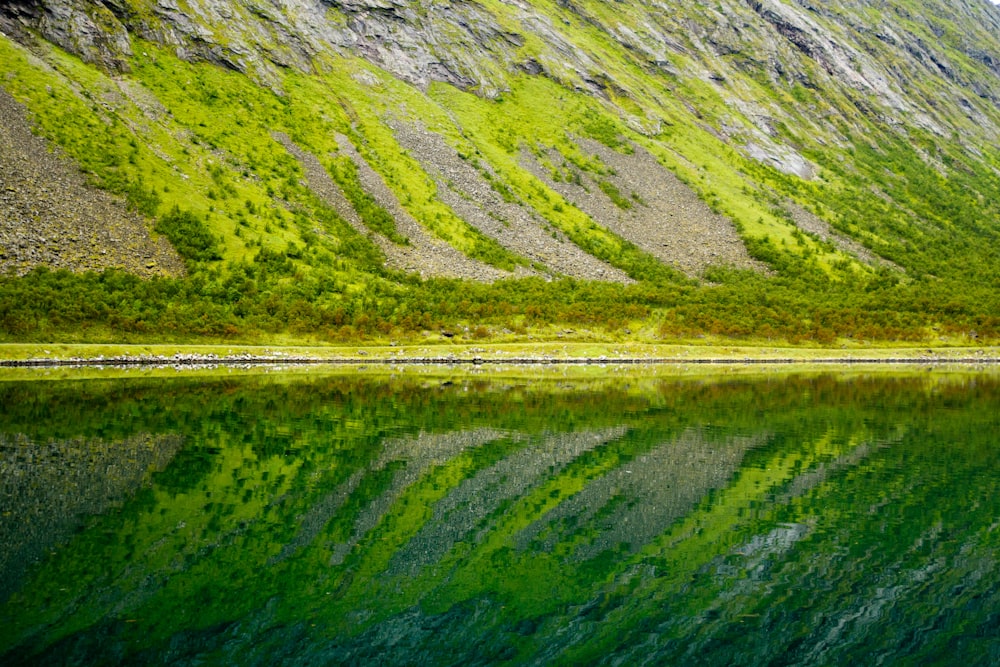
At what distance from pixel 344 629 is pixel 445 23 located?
7228 inches

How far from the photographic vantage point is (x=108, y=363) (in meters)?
74.4

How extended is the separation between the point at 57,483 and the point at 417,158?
124m

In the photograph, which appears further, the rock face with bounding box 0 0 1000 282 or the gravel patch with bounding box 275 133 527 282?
the gravel patch with bounding box 275 133 527 282

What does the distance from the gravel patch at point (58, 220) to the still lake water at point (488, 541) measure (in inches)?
1945

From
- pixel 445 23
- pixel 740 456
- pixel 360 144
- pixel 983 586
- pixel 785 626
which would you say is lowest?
pixel 360 144

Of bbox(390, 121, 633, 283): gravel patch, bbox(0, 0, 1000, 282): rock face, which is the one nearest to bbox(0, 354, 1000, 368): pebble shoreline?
bbox(0, 0, 1000, 282): rock face

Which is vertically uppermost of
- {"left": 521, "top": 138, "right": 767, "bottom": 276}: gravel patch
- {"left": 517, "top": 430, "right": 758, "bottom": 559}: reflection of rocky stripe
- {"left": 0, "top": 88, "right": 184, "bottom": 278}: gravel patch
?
{"left": 517, "top": 430, "right": 758, "bottom": 559}: reflection of rocky stripe

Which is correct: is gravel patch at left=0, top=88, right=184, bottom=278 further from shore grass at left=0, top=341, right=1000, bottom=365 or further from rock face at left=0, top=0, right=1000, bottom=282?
shore grass at left=0, top=341, right=1000, bottom=365

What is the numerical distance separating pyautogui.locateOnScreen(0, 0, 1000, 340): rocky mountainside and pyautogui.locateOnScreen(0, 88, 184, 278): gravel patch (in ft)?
1.24

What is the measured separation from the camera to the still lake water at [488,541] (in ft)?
48.4

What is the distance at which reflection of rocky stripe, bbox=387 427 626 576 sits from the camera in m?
20.3

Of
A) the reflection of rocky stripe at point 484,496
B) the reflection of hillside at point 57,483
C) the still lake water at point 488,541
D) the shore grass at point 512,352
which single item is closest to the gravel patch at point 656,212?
the shore grass at point 512,352

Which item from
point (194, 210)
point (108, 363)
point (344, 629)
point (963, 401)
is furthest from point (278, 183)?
point (344, 629)

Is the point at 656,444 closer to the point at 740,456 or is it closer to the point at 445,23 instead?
the point at 740,456
